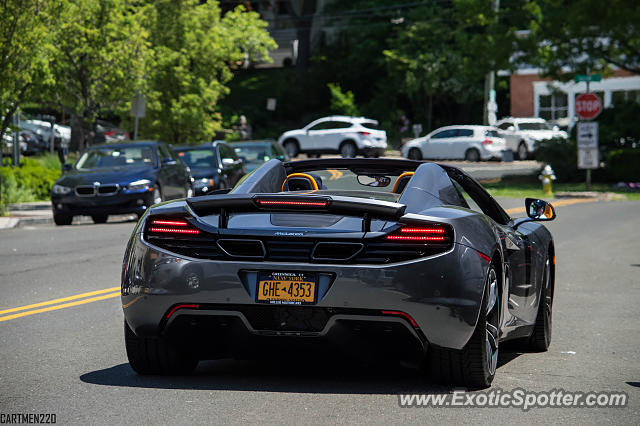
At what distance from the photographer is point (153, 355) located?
682 cm

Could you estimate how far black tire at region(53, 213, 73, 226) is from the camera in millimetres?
22992

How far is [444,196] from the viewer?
6.95m

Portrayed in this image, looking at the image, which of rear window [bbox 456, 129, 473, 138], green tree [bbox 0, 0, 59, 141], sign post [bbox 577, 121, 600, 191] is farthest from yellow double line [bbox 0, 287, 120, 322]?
rear window [bbox 456, 129, 473, 138]

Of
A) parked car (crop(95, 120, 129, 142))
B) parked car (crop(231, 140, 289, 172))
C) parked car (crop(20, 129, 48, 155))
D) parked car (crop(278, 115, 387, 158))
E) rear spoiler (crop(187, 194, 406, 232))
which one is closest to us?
rear spoiler (crop(187, 194, 406, 232))

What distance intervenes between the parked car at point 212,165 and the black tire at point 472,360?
20.6 m

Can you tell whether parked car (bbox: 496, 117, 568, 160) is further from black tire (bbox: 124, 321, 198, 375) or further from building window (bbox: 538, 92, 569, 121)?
black tire (bbox: 124, 321, 198, 375)

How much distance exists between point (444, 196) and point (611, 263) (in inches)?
362

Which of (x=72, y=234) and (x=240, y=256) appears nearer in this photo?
(x=240, y=256)

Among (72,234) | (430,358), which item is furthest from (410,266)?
(72,234)

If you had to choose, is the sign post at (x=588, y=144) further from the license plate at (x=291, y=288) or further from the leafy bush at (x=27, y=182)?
the license plate at (x=291, y=288)

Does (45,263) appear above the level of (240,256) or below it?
below

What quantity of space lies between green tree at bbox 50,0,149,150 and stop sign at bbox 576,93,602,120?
11831mm

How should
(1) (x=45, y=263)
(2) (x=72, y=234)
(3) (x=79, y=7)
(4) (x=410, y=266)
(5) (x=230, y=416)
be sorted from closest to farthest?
(5) (x=230, y=416), (4) (x=410, y=266), (1) (x=45, y=263), (2) (x=72, y=234), (3) (x=79, y=7)

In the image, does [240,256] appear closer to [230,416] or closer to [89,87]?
[230,416]
